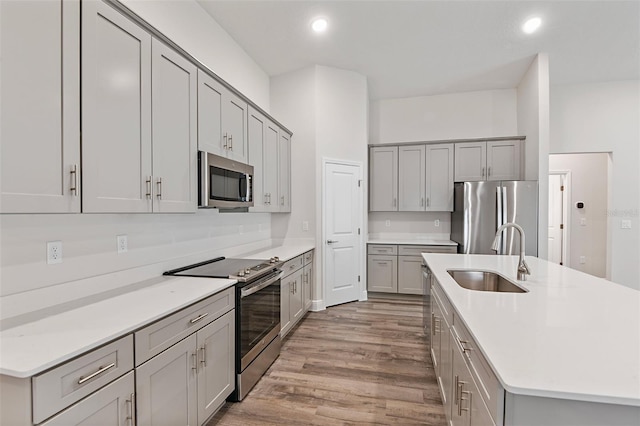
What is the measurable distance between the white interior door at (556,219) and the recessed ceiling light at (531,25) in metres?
3.81

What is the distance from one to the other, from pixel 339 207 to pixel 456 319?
2.98 meters

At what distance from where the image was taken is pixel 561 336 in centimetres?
117

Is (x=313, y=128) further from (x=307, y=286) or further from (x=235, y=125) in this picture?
(x=307, y=286)

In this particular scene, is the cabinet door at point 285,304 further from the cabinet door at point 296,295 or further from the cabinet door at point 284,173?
the cabinet door at point 284,173

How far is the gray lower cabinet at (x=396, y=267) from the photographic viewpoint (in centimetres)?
481

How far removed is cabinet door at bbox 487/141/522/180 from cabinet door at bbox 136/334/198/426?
4815 millimetres

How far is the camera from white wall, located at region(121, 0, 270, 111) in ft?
8.21

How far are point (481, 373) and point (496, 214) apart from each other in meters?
3.66

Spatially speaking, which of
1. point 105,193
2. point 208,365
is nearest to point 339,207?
point 208,365

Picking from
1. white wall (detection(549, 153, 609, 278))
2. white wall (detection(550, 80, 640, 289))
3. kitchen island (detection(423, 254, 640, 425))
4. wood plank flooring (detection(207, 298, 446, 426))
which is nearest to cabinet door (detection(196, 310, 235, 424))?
wood plank flooring (detection(207, 298, 446, 426))

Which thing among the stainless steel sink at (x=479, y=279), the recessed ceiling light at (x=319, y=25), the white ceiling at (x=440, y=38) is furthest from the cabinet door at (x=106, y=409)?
the recessed ceiling light at (x=319, y=25)

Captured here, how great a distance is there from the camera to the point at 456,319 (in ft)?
5.41

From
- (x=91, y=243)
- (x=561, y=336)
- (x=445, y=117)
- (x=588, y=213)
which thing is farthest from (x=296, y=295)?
(x=588, y=213)

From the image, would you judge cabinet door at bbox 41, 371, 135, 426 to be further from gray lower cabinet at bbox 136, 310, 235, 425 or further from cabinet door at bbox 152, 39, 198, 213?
cabinet door at bbox 152, 39, 198, 213
